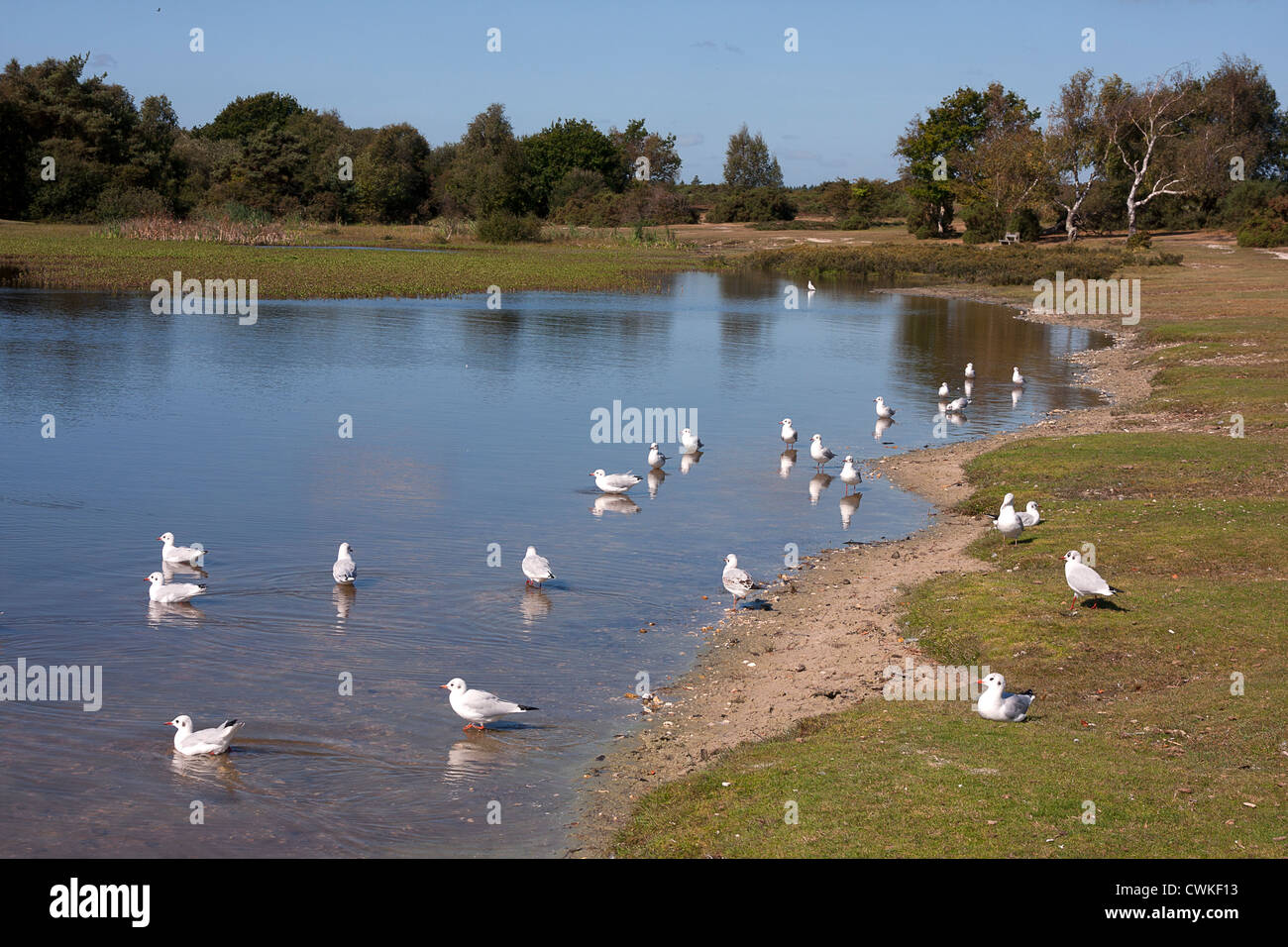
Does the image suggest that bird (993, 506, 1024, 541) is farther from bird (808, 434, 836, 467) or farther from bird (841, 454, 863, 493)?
bird (808, 434, 836, 467)

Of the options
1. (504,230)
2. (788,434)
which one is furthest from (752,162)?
(788,434)

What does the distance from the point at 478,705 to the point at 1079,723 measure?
6787 millimetres

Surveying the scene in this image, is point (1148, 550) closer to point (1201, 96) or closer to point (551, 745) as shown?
point (551, 745)

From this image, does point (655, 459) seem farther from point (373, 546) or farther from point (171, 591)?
point (171, 591)

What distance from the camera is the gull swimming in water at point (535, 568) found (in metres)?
19.1

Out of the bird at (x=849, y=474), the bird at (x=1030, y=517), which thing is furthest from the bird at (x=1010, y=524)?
the bird at (x=849, y=474)

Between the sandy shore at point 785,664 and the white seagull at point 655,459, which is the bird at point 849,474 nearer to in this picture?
the sandy shore at point 785,664

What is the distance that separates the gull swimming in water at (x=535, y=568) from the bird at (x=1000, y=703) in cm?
811

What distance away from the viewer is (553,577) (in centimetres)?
1992

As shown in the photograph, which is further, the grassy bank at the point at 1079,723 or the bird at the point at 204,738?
the bird at the point at 204,738

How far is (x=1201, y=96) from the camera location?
10406 cm

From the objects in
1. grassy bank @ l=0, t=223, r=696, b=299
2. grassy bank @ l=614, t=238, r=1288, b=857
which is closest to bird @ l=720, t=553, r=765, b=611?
grassy bank @ l=614, t=238, r=1288, b=857

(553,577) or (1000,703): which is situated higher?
(553,577)

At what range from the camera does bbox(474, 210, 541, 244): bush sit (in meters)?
115
